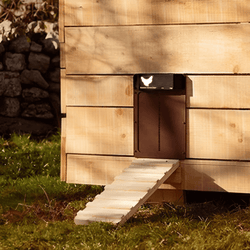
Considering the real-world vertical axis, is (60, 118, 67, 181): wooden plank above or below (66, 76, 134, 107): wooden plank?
below

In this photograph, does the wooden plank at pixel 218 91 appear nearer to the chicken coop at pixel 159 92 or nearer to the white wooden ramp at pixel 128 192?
the chicken coop at pixel 159 92

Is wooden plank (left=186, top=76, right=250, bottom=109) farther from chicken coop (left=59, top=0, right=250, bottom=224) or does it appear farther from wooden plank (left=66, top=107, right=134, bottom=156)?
wooden plank (left=66, top=107, right=134, bottom=156)

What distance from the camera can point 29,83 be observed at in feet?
23.3

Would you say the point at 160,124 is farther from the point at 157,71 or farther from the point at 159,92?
the point at 157,71

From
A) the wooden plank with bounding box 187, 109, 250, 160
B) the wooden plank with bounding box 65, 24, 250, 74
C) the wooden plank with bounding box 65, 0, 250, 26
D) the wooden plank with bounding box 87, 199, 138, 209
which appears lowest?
the wooden plank with bounding box 87, 199, 138, 209

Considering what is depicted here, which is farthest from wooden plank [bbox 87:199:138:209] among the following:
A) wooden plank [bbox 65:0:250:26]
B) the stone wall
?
Answer: the stone wall

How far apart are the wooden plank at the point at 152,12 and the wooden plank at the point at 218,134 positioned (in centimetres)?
72

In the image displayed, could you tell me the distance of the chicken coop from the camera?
3.72 meters

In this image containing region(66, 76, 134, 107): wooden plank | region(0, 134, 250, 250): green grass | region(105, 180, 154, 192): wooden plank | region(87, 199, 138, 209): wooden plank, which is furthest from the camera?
region(66, 76, 134, 107): wooden plank

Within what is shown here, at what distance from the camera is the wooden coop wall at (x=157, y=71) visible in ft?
12.2

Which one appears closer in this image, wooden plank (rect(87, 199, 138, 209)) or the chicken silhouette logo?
wooden plank (rect(87, 199, 138, 209))

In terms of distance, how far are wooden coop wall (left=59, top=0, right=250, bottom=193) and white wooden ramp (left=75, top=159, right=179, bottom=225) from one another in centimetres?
25

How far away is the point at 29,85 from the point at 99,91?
3372mm

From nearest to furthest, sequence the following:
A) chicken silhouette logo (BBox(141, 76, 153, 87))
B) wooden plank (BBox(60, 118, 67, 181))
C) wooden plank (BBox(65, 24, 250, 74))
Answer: wooden plank (BBox(65, 24, 250, 74)) < chicken silhouette logo (BBox(141, 76, 153, 87)) < wooden plank (BBox(60, 118, 67, 181))
